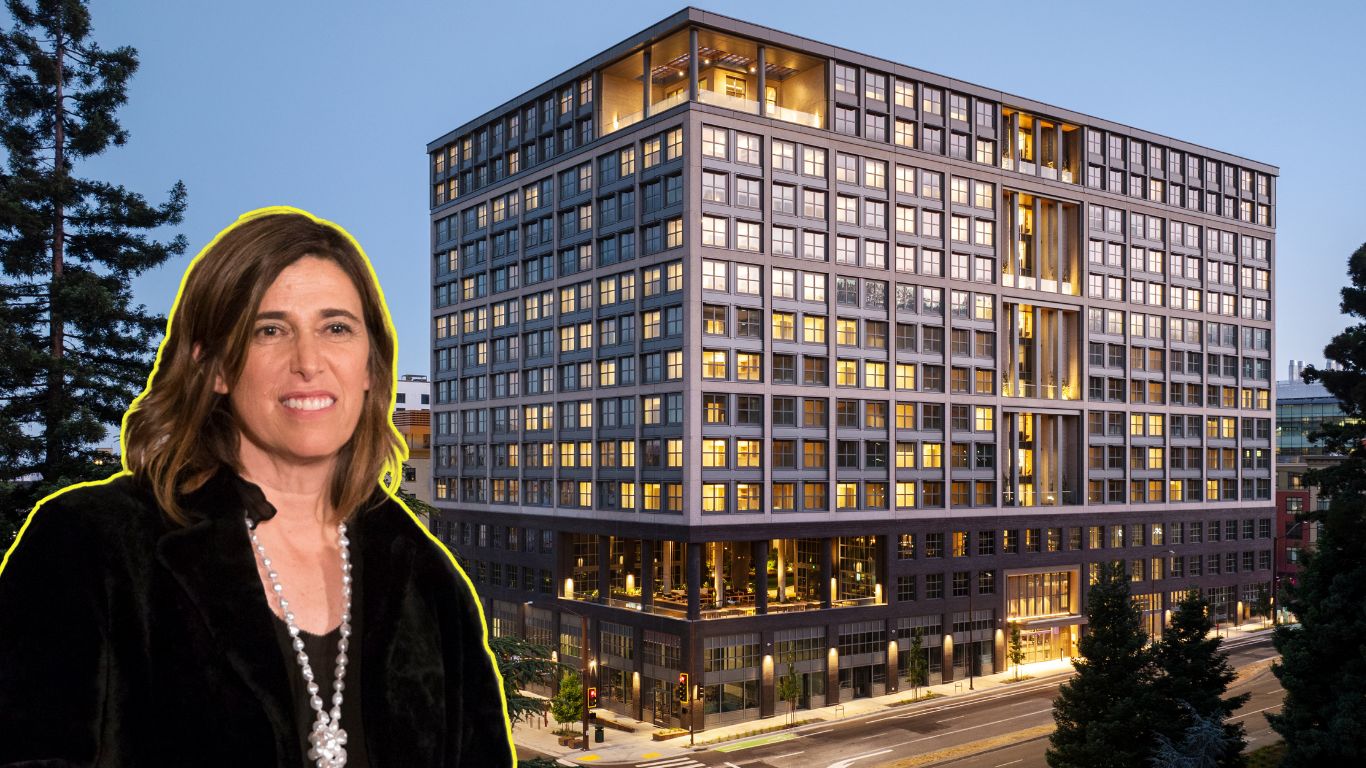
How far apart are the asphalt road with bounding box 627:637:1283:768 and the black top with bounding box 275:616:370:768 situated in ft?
196

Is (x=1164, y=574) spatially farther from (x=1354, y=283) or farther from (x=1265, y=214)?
(x=1354, y=283)

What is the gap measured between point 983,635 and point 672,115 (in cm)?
4951

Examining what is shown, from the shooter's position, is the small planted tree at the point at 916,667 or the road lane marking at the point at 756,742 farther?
the small planted tree at the point at 916,667

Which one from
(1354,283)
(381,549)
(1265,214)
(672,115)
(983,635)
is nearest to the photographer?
(381,549)

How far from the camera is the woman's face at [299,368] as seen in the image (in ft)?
14.0

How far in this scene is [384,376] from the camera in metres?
4.76

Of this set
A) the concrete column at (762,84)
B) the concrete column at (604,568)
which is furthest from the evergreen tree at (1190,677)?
the concrete column at (762,84)

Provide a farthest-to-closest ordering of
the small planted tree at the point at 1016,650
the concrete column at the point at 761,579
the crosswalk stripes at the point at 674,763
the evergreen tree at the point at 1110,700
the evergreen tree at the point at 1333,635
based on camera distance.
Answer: the small planted tree at the point at 1016,650, the concrete column at the point at 761,579, the crosswalk stripes at the point at 674,763, the evergreen tree at the point at 1110,700, the evergreen tree at the point at 1333,635

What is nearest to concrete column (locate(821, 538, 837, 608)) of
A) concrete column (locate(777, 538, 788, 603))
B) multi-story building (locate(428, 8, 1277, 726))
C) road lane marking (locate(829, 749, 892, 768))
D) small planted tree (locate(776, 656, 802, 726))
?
multi-story building (locate(428, 8, 1277, 726))

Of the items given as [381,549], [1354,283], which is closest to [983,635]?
[1354,283]

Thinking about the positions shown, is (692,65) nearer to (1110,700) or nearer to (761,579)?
(761,579)

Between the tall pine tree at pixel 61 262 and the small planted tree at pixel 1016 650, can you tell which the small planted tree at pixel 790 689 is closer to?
the small planted tree at pixel 1016 650

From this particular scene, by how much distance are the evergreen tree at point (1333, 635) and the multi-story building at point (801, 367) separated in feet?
124

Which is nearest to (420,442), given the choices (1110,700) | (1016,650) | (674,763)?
(674,763)
